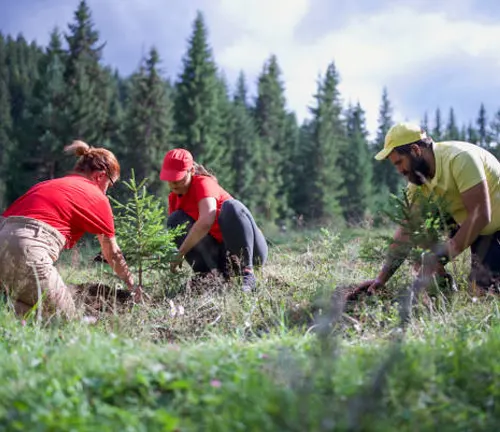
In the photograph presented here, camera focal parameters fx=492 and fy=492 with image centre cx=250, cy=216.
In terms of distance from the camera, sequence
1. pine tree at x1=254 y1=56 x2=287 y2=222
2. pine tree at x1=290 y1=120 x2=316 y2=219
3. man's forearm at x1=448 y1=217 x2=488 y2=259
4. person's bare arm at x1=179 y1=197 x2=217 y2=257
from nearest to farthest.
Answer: man's forearm at x1=448 y1=217 x2=488 y2=259, person's bare arm at x1=179 y1=197 x2=217 y2=257, pine tree at x1=254 y1=56 x2=287 y2=222, pine tree at x1=290 y1=120 x2=316 y2=219

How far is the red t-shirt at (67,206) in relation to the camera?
3.65 m

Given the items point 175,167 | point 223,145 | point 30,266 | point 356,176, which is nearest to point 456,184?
point 175,167

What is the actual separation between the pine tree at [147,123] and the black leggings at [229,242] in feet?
80.4

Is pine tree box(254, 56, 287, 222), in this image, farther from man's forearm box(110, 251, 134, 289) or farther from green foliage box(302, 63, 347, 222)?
man's forearm box(110, 251, 134, 289)

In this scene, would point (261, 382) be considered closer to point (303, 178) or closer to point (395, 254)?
point (395, 254)

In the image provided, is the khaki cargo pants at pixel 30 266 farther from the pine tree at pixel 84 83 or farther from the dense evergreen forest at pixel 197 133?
the pine tree at pixel 84 83

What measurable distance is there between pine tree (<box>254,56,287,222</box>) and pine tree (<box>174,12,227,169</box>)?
6913 millimetres

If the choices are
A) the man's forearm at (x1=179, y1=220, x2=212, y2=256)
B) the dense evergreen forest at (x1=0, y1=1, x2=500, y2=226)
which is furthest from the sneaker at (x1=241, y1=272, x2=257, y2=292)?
the dense evergreen forest at (x1=0, y1=1, x2=500, y2=226)

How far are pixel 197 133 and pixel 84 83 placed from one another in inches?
295

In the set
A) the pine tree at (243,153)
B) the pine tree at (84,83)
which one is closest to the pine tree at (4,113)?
the pine tree at (84,83)

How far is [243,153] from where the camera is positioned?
38.2 m

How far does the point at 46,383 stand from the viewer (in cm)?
202

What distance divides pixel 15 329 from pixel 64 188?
1.22 meters

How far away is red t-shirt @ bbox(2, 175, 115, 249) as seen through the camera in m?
3.65
